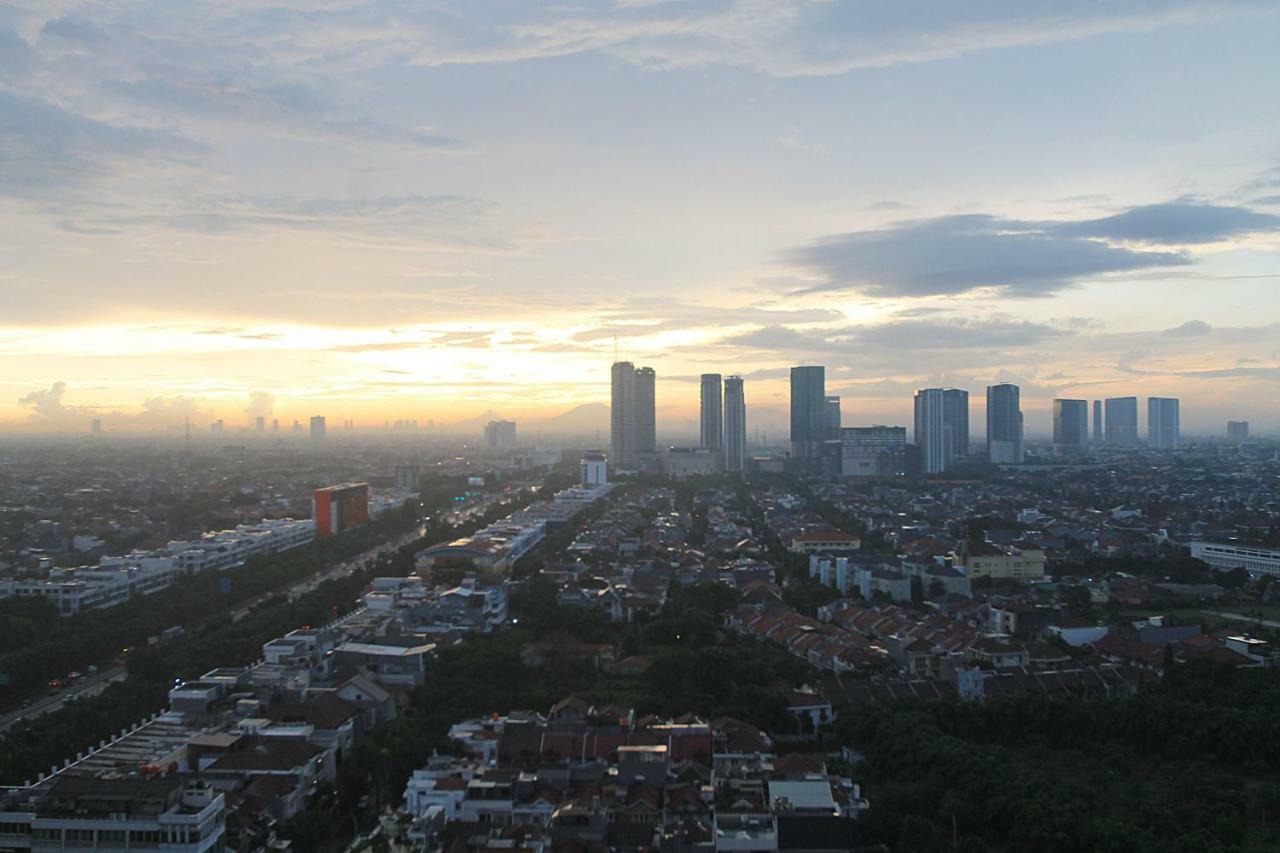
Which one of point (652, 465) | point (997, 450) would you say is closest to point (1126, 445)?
point (997, 450)

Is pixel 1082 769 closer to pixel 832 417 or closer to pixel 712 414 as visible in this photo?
pixel 712 414

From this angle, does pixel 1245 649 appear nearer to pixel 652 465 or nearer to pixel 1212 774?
pixel 1212 774

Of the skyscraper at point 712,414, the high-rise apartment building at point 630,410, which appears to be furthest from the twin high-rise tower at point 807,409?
the high-rise apartment building at point 630,410

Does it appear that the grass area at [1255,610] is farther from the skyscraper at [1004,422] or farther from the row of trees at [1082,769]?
the skyscraper at [1004,422]

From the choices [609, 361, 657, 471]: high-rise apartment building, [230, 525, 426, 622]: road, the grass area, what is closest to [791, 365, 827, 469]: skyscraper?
[609, 361, 657, 471]: high-rise apartment building

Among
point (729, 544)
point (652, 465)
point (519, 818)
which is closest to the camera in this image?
point (519, 818)

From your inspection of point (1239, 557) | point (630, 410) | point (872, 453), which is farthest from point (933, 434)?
point (1239, 557)
